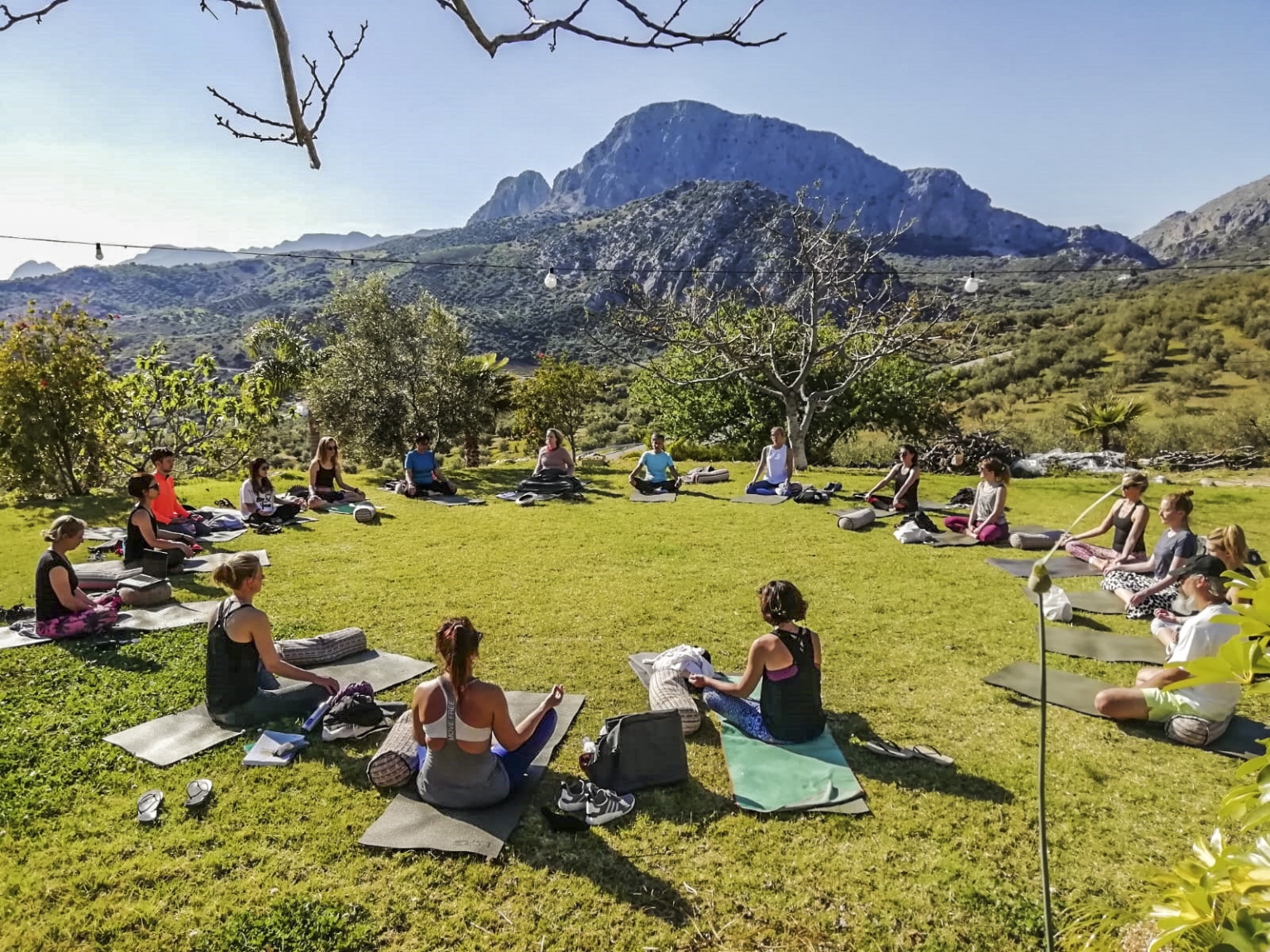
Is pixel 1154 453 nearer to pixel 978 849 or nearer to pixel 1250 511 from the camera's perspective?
pixel 1250 511

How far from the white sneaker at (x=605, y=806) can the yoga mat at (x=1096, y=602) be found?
5503mm

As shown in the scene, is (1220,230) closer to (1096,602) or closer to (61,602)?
(1096,602)

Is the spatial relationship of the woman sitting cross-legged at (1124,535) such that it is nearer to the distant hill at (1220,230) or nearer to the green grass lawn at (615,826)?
the green grass lawn at (615,826)

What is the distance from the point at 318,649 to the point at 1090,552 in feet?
31.1

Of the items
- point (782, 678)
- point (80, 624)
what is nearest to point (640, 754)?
point (782, 678)

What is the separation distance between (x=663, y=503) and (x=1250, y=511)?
33.7ft

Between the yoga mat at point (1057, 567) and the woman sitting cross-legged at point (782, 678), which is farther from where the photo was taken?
the yoga mat at point (1057, 567)

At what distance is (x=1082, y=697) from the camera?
583cm

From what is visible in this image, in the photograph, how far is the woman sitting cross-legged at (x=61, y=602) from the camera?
6871 mm

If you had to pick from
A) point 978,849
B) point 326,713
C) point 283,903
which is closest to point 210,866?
point 283,903

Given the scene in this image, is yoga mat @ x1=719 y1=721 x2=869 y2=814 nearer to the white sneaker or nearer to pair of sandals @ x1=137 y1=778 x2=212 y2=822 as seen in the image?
the white sneaker

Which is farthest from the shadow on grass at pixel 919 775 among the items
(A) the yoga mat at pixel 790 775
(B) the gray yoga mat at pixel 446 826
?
(B) the gray yoga mat at pixel 446 826

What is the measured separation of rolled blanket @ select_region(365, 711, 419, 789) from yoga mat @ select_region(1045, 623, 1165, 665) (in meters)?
5.51

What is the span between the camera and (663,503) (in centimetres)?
1375
